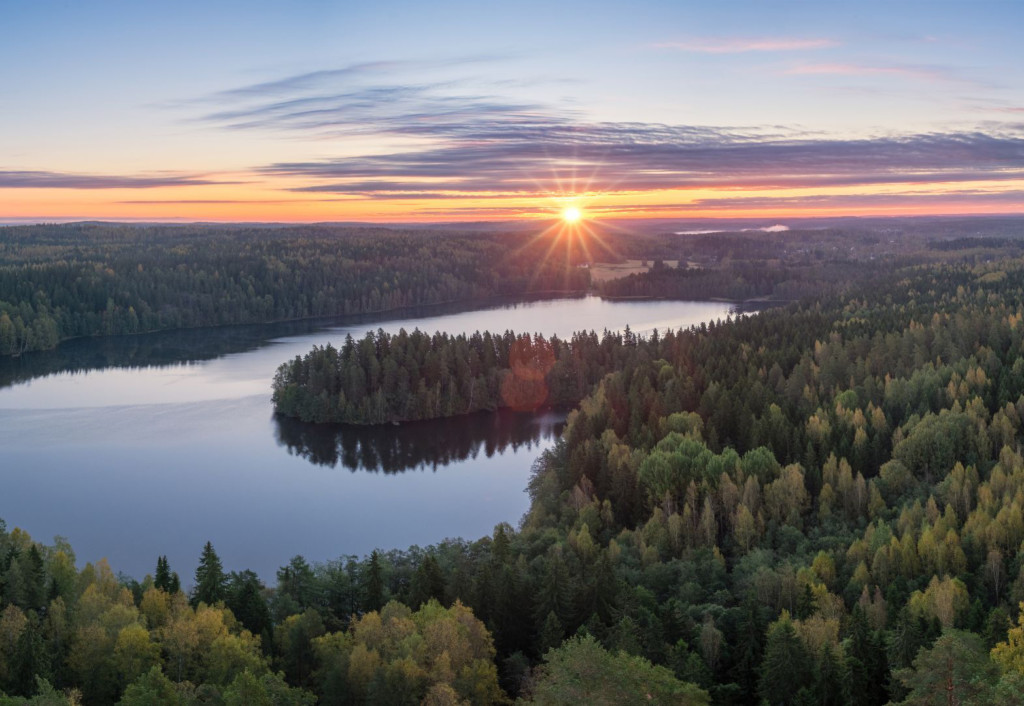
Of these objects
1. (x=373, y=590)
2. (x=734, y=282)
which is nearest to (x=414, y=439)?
(x=373, y=590)

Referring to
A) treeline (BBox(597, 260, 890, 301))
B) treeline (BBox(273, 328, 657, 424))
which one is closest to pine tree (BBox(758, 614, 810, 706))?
treeline (BBox(273, 328, 657, 424))

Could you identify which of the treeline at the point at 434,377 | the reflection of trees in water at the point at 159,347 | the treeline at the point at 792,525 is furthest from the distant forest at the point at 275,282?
the treeline at the point at 792,525

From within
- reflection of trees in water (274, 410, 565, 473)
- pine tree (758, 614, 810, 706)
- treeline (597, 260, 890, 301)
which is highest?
treeline (597, 260, 890, 301)

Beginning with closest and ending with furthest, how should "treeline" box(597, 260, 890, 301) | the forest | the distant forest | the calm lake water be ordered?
the forest, the calm lake water, the distant forest, "treeline" box(597, 260, 890, 301)

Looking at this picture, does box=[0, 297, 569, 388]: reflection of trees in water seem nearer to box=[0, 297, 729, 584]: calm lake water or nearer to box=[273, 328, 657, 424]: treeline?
box=[0, 297, 729, 584]: calm lake water

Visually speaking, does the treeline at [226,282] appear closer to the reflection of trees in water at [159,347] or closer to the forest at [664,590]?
the reflection of trees in water at [159,347]

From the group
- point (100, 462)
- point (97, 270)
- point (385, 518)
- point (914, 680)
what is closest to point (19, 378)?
point (100, 462)
